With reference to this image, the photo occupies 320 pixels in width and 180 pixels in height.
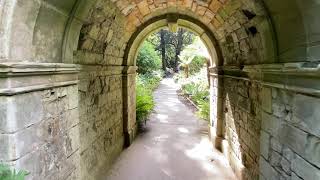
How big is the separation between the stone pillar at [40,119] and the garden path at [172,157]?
2402 mm

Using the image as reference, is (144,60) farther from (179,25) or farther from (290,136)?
(290,136)

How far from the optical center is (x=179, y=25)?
7102 millimetres

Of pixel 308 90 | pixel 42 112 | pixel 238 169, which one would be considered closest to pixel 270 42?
pixel 308 90

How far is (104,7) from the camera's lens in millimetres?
4000

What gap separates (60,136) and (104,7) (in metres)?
2.04

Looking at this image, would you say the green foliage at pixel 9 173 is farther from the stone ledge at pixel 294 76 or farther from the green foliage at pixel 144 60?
the green foliage at pixel 144 60

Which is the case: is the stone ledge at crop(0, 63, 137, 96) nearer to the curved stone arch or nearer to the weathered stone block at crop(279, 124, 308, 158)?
the weathered stone block at crop(279, 124, 308, 158)

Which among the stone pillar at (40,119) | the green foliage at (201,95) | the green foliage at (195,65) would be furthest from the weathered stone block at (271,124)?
the green foliage at (195,65)

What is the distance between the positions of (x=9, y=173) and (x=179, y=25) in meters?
5.83

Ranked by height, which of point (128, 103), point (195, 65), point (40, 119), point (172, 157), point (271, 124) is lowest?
point (172, 157)

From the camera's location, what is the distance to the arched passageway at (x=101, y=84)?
205 centimetres

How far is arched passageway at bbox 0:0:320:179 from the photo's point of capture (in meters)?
2.05

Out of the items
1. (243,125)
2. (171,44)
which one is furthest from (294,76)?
(171,44)

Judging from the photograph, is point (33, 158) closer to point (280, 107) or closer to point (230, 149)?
point (280, 107)
